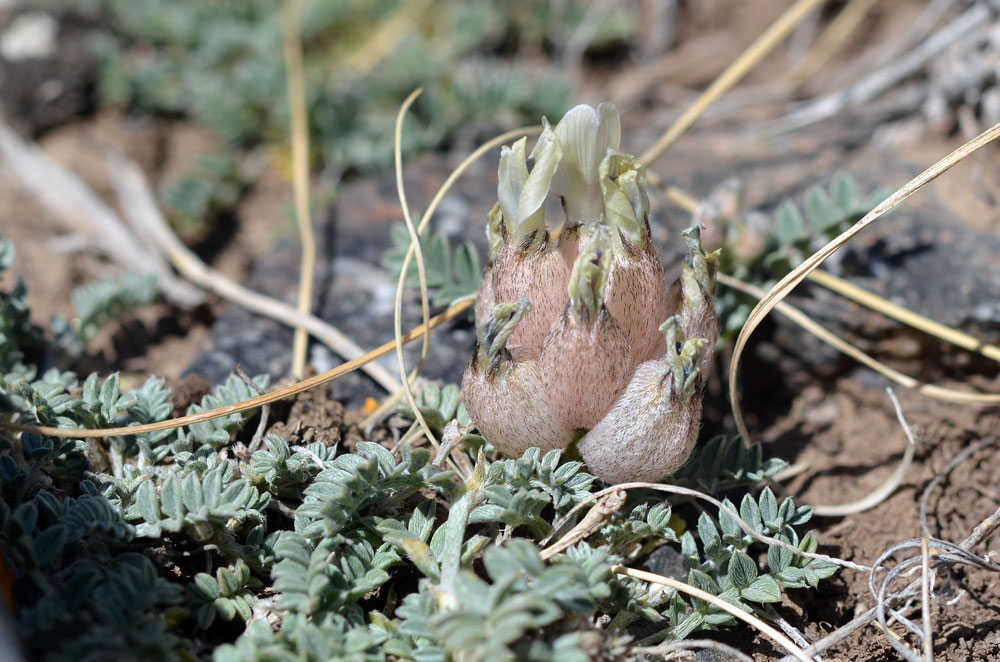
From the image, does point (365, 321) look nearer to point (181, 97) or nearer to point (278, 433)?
point (278, 433)

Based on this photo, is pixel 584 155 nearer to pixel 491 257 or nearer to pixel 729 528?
pixel 491 257

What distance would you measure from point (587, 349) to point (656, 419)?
0.66ft

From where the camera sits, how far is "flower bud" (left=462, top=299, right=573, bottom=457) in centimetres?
169

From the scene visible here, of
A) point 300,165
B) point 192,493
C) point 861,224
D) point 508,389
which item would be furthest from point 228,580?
point 300,165

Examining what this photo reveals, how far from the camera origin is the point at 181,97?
3.91 m

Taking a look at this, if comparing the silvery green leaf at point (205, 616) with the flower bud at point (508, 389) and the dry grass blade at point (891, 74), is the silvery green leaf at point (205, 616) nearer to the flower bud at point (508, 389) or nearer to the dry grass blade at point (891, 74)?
the flower bud at point (508, 389)

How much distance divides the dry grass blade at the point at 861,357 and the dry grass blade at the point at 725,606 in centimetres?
90

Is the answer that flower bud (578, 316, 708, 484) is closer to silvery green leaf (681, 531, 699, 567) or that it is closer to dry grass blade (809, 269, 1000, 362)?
silvery green leaf (681, 531, 699, 567)

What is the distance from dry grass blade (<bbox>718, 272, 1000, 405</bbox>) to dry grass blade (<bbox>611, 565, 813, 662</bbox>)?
2.95 feet

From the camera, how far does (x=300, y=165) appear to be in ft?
11.6

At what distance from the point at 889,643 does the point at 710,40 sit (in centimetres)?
341

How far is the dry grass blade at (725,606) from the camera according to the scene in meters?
1.67

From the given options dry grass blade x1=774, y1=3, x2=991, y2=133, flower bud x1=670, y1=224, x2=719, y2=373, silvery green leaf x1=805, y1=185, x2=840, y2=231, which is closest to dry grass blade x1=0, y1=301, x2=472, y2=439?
flower bud x1=670, y1=224, x2=719, y2=373

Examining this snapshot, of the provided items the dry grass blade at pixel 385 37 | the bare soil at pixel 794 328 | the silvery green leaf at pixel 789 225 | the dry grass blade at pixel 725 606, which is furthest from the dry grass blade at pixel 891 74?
the dry grass blade at pixel 725 606
